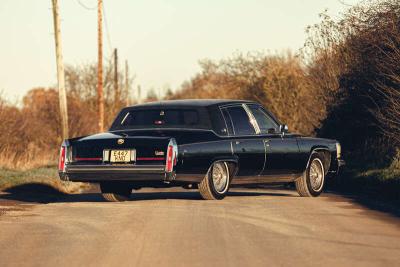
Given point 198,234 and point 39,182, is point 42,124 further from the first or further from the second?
point 198,234

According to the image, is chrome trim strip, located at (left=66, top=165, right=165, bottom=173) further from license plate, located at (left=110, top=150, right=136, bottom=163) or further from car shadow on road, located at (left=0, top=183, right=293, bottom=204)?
car shadow on road, located at (left=0, top=183, right=293, bottom=204)

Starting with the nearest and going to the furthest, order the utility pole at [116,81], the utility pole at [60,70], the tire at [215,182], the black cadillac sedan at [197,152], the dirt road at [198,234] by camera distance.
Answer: the dirt road at [198,234], the black cadillac sedan at [197,152], the tire at [215,182], the utility pole at [60,70], the utility pole at [116,81]

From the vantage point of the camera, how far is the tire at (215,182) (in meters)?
14.8

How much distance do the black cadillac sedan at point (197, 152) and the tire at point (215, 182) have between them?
14 millimetres

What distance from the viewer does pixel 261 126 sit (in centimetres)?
1636

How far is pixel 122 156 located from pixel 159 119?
1.50 metres

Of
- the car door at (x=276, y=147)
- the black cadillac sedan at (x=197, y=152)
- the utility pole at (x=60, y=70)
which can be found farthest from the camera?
the utility pole at (x=60, y=70)

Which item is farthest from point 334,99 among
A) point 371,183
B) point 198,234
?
point 198,234

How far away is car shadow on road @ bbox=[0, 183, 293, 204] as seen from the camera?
1633cm

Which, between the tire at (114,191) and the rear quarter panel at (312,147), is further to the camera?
the rear quarter panel at (312,147)

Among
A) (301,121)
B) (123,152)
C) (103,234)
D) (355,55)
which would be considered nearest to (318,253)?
(103,234)

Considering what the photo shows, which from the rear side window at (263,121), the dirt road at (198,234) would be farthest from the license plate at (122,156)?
the rear side window at (263,121)

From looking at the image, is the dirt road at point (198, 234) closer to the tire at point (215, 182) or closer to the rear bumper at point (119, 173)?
the tire at point (215, 182)

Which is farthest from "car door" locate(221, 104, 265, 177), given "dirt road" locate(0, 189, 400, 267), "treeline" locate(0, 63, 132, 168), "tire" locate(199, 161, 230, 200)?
"treeline" locate(0, 63, 132, 168)
